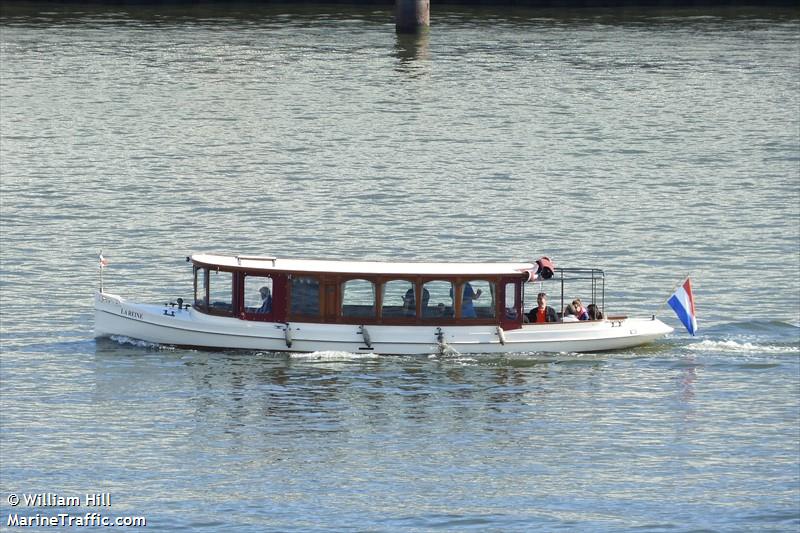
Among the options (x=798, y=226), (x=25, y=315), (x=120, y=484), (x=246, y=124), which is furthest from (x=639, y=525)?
(x=246, y=124)

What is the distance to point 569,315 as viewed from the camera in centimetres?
5078

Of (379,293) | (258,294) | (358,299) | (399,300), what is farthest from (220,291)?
(399,300)

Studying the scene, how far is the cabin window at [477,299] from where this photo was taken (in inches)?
1966

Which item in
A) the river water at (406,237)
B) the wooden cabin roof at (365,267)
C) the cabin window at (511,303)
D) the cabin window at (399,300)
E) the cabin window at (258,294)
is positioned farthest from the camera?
the cabin window at (258,294)

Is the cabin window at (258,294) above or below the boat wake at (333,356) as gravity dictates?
above

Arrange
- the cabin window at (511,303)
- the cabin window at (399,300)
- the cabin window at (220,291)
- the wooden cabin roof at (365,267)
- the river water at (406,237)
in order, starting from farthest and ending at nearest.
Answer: the cabin window at (220,291) → the cabin window at (511,303) → the cabin window at (399,300) → the wooden cabin roof at (365,267) → the river water at (406,237)

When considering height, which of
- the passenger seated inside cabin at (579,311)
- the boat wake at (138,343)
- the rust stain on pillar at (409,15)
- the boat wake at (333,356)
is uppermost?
the rust stain on pillar at (409,15)

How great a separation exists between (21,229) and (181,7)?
59.0 m

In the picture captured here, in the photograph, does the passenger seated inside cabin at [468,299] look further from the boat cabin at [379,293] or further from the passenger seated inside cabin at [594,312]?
the passenger seated inside cabin at [594,312]

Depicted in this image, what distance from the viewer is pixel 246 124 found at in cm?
8431

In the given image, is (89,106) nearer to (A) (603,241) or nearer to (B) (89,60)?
(B) (89,60)

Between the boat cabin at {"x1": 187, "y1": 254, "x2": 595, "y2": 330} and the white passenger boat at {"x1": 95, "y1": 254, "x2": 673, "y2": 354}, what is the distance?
3 cm

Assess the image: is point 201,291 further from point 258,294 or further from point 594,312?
point 594,312

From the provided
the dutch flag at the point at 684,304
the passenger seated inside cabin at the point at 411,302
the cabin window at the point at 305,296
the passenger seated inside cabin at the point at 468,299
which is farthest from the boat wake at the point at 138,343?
the dutch flag at the point at 684,304
